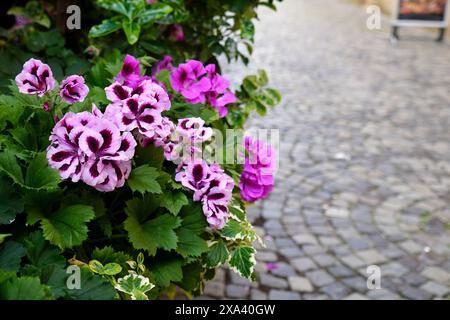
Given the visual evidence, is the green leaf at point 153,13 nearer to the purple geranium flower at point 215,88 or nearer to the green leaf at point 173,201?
the purple geranium flower at point 215,88

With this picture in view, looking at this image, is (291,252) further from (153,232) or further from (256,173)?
(153,232)

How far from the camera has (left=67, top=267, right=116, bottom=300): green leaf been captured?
1193 mm

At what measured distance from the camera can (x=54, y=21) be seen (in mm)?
3176

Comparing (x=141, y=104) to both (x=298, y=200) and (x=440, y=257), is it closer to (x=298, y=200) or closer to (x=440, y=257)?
(x=440, y=257)

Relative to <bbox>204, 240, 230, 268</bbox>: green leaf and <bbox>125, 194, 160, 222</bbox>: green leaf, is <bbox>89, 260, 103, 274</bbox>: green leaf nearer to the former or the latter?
<bbox>125, 194, 160, 222</bbox>: green leaf

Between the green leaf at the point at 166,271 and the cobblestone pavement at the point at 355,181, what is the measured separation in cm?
147

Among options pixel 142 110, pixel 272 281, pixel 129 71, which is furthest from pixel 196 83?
pixel 272 281

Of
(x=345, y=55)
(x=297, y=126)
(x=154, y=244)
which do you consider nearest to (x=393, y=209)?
(x=297, y=126)

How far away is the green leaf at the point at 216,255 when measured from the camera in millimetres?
1663

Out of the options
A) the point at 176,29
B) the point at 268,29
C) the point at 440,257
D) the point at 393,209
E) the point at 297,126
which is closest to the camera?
the point at 176,29

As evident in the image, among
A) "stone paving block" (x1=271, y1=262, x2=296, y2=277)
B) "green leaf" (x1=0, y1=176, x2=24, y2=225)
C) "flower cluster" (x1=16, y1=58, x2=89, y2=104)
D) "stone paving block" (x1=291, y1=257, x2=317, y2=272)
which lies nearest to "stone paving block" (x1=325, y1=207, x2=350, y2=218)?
"stone paving block" (x1=291, y1=257, x2=317, y2=272)

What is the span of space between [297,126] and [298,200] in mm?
1766

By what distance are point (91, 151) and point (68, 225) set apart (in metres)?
0.19

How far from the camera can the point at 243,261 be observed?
1.67 meters
